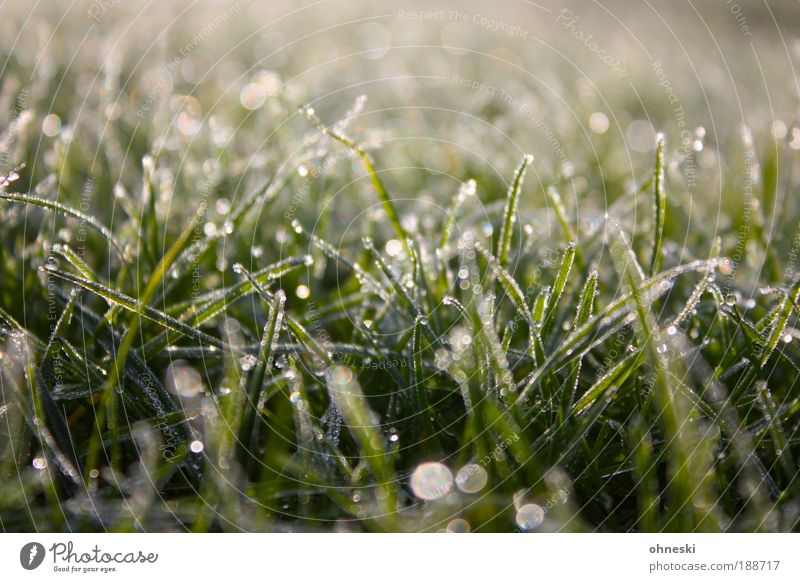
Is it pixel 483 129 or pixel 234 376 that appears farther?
pixel 483 129

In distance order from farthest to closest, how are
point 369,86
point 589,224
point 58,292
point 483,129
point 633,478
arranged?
1. point 369,86
2. point 483,129
3. point 589,224
4. point 58,292
5. point 633,478

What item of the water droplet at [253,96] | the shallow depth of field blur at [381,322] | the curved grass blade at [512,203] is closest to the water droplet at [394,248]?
the shallow depth of field blur at [381,322]

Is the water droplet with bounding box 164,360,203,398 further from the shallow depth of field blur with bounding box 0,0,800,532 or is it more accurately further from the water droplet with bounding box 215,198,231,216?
the water droplet with bounding box 215,198,231,216

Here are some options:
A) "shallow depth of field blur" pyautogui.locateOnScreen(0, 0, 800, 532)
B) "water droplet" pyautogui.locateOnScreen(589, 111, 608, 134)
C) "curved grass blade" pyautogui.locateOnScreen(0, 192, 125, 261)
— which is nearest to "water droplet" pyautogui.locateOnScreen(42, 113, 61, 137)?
"shallow depth of field blur" pyautogui.locateOnScreen(0, 0, 800, 532)

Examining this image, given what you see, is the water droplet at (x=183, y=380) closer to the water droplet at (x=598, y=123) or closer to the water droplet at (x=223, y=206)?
the water droplet at (x=223, y=206)

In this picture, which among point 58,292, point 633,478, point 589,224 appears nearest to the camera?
point 633,478

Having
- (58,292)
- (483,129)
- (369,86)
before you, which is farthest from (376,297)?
(369,86)
